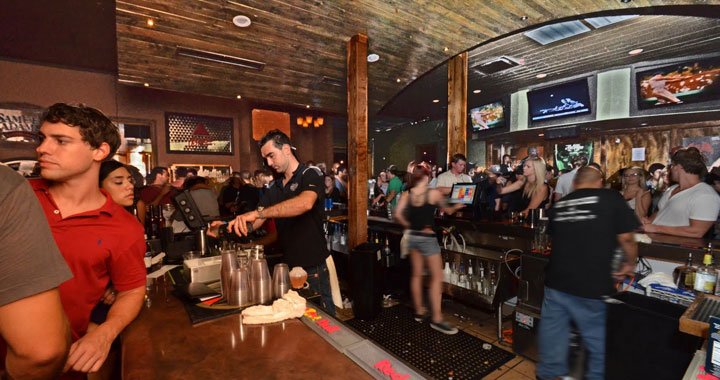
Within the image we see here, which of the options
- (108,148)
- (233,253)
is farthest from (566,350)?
(108,148)

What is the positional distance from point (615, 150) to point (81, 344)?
11737 mm

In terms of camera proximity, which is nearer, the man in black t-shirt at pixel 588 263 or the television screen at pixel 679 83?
the man in black t-shirt at pixel 588 263

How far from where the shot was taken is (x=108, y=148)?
4.57 ft

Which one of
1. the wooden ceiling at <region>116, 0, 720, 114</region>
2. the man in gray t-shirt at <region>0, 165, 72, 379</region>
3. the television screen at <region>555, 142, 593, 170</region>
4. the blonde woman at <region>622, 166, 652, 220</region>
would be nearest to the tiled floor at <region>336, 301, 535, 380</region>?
the blonde woman at <region>622, 166, 652, 220</region>

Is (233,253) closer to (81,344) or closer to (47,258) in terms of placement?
(81,344)

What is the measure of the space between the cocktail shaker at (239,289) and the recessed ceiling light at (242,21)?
3697 millimetres

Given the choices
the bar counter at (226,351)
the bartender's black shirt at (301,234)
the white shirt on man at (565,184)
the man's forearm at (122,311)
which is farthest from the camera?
the white shirt on man at (565,184)

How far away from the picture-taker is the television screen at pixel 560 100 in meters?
8.13

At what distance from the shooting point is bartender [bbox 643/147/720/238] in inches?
109

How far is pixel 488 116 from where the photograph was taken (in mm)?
10312

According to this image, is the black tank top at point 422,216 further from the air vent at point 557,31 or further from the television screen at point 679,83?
the television screen at point 679,83

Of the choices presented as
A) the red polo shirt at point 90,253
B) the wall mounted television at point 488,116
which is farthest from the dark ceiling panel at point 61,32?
the wall mounted television at point 488,116

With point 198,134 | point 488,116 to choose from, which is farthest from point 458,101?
point 198,134

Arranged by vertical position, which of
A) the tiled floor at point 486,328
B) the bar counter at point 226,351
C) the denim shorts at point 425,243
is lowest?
the tiled floor at point 486,328
